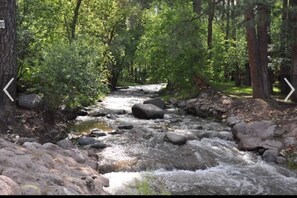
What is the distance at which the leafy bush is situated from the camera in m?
11.5

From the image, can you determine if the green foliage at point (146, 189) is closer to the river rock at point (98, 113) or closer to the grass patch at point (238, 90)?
the river rock at point (98, 113)

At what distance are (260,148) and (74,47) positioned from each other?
275 inches

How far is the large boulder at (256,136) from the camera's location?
1030cm

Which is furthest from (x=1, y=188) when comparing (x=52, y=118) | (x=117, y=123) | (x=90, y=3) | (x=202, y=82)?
(x=90, y=3)

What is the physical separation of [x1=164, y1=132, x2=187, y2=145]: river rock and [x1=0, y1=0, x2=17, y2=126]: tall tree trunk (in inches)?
173

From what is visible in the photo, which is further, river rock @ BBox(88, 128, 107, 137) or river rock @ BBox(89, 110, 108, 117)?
river rock @ BBox(89, 110, 108, 117)

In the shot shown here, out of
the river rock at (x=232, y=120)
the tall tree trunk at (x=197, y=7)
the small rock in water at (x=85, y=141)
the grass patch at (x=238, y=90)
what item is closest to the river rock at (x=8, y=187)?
the small rock in water at (x=85, y=141)

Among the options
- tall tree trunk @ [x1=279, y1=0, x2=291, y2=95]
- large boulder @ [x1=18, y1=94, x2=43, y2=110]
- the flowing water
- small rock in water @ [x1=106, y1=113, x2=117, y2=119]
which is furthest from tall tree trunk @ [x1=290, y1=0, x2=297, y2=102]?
large boulder @ [x1=18, y1=94, x2=43, y2=110]

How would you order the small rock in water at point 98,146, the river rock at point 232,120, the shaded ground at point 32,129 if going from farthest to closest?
the river rock at point 232,120, the small rock in water at point 98,146, the shaded ground at point 32,129

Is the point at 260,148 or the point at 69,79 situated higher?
the point at 69,79

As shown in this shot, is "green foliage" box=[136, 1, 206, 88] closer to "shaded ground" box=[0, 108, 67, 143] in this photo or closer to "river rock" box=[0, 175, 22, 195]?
"shaded ground" box=[0, 108, 67, 143]

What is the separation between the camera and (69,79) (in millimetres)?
11805

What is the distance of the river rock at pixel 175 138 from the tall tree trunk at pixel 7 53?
4.40 metres

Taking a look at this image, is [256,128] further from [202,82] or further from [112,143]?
[202,82]
